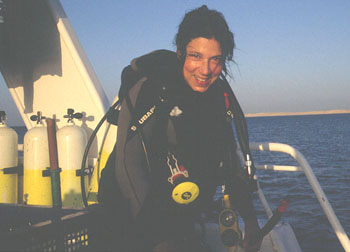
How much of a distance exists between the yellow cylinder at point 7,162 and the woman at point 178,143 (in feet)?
7.42

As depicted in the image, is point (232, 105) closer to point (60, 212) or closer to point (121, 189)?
point (121, 189)

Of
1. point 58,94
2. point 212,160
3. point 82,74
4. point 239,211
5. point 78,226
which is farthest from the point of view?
point 58,94

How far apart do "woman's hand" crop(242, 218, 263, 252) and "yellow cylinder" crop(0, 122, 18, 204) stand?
8.92 ft

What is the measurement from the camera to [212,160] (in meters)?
2.03

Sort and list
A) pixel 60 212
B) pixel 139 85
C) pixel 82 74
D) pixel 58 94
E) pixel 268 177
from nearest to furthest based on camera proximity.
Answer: pixel 60 212 → pixel 139 85 → pixel 82 74 → pixel 58 94 → pixel 268 177

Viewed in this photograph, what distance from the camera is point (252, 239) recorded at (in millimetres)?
2035

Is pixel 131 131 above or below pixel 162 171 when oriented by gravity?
above

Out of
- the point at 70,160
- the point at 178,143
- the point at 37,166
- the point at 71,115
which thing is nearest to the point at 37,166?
the point at 37,166

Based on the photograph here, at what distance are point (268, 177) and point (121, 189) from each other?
20.8 m

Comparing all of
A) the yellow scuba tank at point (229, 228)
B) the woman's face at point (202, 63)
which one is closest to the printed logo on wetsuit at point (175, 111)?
the woman's face at point (202, 63)

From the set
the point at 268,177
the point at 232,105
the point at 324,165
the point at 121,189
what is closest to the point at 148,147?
the point at 121,189

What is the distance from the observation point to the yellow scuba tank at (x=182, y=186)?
1737 mm

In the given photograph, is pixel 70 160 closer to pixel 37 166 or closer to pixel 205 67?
pixel 37 166

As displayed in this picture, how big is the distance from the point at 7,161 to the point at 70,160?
81 centimetres
